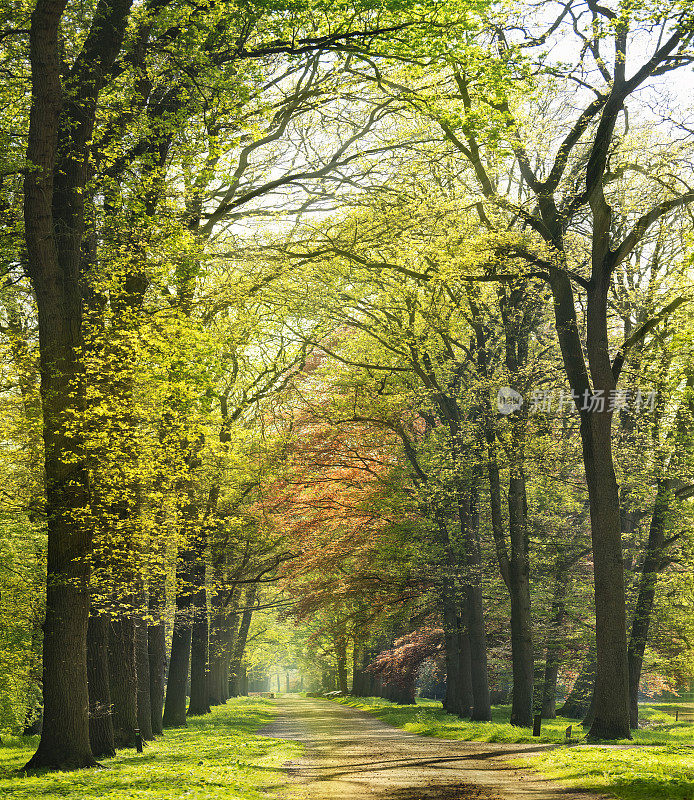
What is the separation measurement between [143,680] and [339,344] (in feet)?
44.8

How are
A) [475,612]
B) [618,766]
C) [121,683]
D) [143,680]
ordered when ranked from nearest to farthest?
[618,766], [121,683], [143,680], [475,612]

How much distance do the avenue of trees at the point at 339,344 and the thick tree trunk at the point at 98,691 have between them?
0.06 metres

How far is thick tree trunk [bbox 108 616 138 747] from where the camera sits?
1692cm

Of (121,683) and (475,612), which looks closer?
(121,683)

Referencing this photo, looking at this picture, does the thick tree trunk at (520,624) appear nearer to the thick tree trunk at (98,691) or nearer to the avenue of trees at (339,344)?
the avenue of trees at (339,344)

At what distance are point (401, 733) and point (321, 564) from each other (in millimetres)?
6420

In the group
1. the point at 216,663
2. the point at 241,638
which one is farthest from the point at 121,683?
the point at 241,638

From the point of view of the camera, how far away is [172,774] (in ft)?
39.1

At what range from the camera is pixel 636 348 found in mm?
20625

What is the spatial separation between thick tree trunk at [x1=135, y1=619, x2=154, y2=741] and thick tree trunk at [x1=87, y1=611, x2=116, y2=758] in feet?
16.9

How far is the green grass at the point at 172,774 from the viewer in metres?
9.88

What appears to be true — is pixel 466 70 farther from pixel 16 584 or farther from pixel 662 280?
pixel 16 584

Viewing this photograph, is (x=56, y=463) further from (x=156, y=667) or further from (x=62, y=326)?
(x=156, y=667)

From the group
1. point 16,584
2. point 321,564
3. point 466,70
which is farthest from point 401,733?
point 466,70
